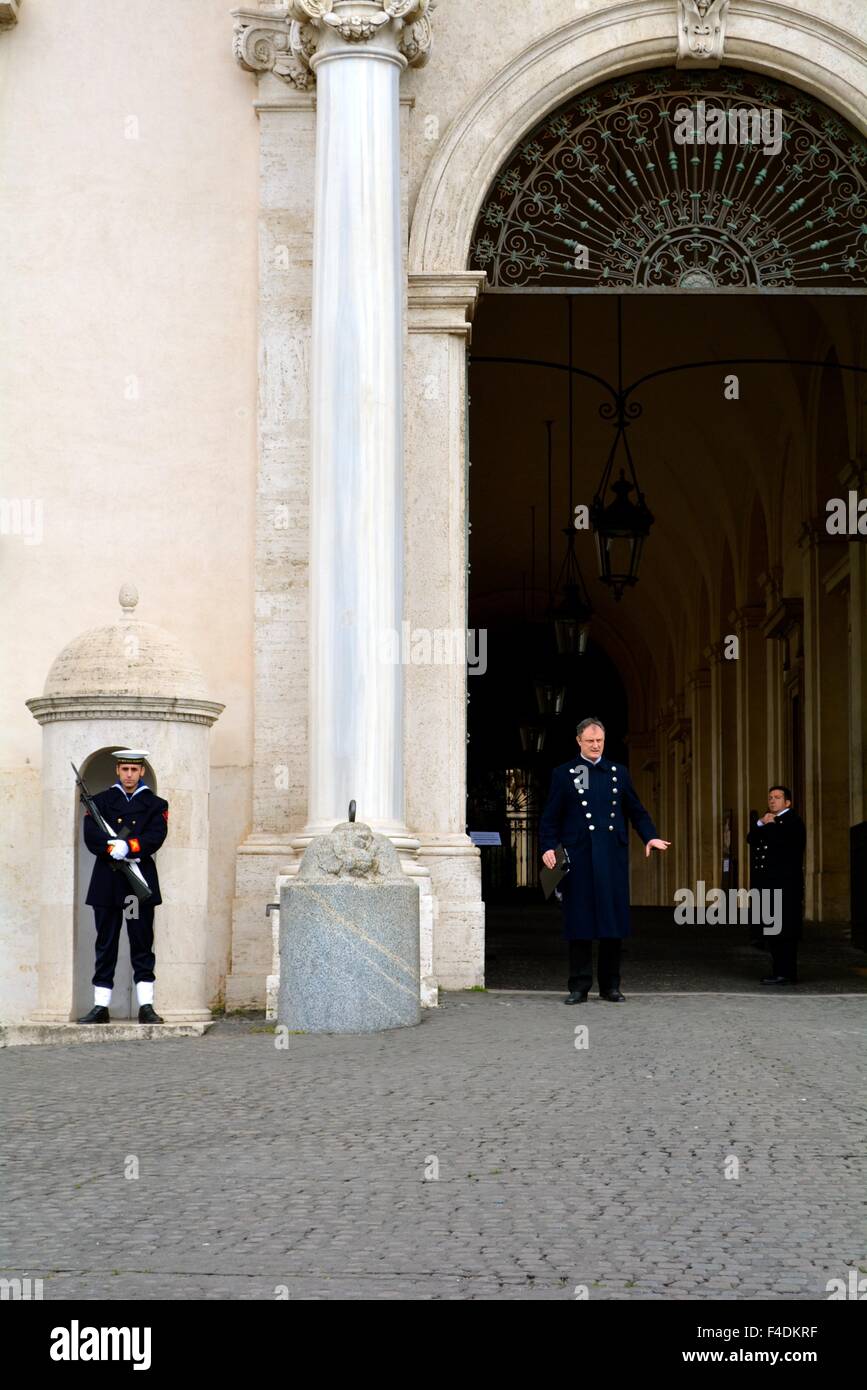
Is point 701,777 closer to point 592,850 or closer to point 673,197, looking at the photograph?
point 673,197

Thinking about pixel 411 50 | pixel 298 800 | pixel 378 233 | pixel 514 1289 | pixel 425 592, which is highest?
pixel 411 50

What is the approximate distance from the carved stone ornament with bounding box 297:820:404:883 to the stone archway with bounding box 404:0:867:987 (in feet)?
6.90

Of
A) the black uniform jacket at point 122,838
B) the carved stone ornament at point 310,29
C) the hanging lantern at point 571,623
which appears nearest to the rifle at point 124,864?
the black uniform jacket at point 122,838

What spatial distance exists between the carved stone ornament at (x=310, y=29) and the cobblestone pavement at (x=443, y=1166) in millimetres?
6570

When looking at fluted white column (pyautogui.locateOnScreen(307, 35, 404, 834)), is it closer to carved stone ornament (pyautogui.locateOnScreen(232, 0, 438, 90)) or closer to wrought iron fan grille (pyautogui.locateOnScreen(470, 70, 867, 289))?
carved stone ornament (pyautogui.locateOnScreen(232, 0, 438, 90))

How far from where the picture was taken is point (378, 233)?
523 inches

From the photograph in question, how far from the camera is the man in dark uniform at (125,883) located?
11.8m

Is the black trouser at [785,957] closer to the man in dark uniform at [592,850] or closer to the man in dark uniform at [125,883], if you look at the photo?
the man in dark uniform at [592,850]

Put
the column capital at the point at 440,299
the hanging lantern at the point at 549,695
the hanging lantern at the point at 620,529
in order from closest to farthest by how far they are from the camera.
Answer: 1. the column capital at the point at 440,299
2. the hanging lantern at the point at 620,529
3. the hanging lantern at the point at 549,695

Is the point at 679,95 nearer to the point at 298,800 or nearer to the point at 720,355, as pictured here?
the point at 298,800

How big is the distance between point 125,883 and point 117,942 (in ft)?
1.11

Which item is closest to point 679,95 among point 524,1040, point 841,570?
point 524,1040

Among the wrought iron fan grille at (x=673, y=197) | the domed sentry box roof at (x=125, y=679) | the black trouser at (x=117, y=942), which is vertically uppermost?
the wrought iron fan grille at (x=673, y=197)
